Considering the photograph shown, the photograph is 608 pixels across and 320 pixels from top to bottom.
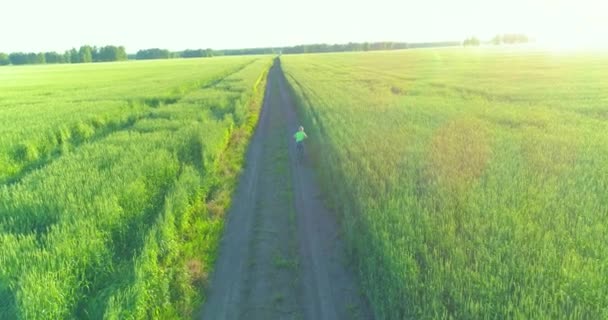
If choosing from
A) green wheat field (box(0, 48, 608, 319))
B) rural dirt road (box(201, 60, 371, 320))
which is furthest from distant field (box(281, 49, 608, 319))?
rural dirt road (box(201, 60, 371, 320))

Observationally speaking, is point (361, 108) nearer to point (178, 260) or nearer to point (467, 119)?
point (467, 119)

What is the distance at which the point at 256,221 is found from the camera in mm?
9312

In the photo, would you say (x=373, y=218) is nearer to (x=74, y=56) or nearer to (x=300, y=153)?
(x=300, y=153)

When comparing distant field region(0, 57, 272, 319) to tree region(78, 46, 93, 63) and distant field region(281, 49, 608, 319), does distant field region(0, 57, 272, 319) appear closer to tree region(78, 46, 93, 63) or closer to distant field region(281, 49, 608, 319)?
distant field region(281, 49, 608, 319)

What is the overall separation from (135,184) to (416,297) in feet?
23.4

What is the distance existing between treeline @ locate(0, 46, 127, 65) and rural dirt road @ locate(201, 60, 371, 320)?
19156 cm

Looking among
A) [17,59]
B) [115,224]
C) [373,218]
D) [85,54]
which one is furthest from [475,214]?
[17,59]

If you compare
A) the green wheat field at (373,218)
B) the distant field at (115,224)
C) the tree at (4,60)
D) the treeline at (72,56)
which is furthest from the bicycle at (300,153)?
the tree at (4,60)

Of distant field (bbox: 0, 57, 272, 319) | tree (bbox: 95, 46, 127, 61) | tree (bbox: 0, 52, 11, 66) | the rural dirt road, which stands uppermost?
tree (bbox: 95, 46, 127, 61)

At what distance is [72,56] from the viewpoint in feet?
547

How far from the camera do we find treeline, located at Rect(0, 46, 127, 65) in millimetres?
158125

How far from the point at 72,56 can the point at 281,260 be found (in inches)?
7818

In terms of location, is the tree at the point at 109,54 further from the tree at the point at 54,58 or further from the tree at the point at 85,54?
the tree at the point at 54,58

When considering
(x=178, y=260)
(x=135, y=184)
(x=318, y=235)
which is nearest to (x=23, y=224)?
(x=135, y=184)
